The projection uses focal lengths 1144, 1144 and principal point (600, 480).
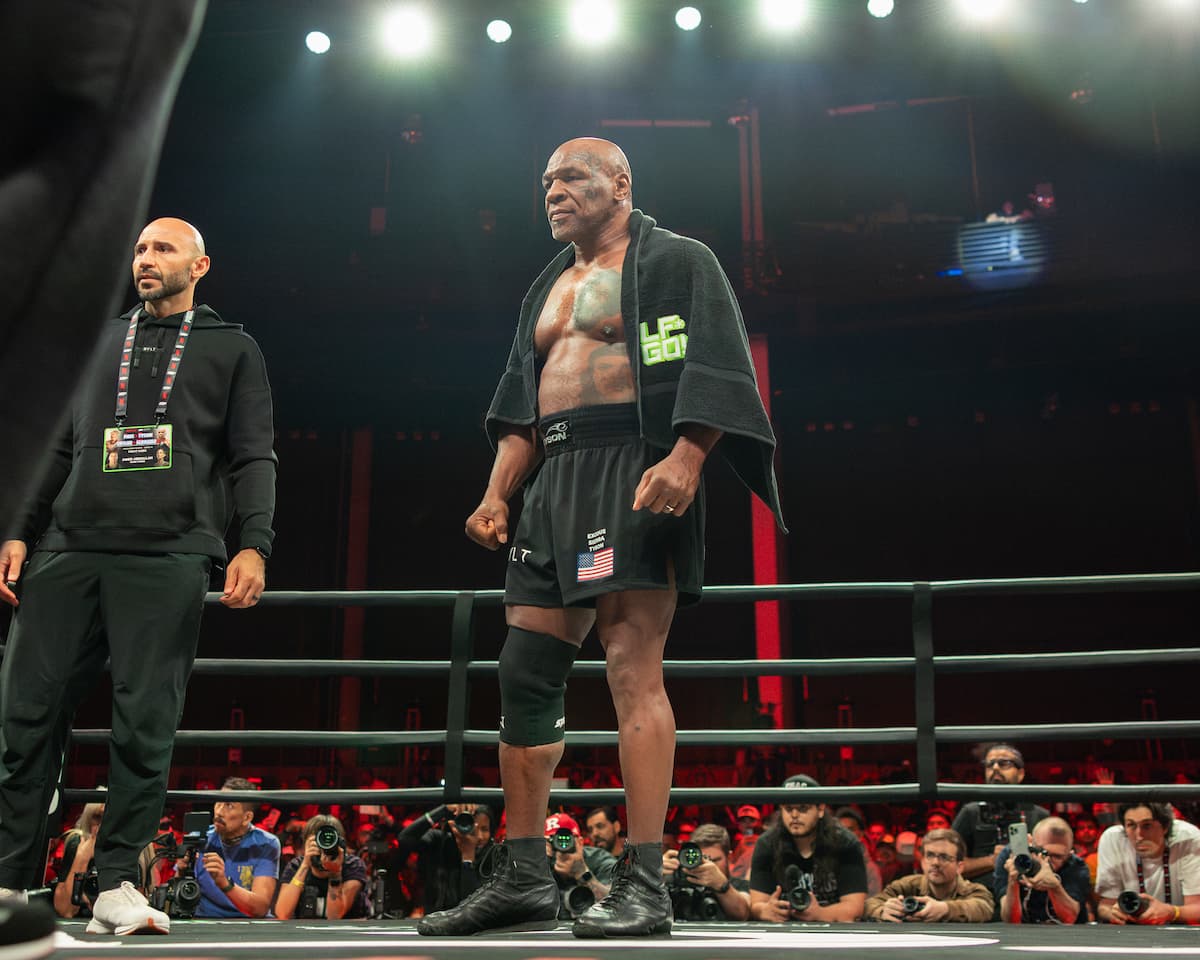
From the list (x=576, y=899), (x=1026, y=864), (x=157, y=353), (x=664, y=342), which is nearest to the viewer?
(x=664, y=342)

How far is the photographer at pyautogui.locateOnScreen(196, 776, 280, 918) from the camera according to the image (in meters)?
4.24

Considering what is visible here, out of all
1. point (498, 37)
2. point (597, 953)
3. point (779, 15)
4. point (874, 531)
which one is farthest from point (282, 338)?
point (597, 953)

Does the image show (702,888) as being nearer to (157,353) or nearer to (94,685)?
(94,685)

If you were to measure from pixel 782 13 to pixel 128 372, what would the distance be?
28.1ft

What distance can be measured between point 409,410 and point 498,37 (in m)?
→ 4.06

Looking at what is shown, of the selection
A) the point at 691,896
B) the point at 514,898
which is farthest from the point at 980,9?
the point at 514,898

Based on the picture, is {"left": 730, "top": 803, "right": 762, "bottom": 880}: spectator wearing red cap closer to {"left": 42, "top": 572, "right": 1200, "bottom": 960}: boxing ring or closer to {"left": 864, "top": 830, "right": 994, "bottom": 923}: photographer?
{"left": 864, "top": 830, "right": 994, "bottom": 923}: photographer

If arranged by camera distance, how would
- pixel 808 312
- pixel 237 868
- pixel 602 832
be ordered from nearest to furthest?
pixel 237 868, pixel 602 832, pixel 808 312

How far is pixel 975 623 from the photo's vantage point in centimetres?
1142

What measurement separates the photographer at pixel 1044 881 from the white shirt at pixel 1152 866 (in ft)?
0.55

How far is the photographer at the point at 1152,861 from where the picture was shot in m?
4.12

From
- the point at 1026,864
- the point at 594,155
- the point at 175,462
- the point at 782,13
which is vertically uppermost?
the point at 782,13

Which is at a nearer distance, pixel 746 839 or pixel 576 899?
pixel 576 899

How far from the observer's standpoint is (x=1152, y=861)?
14.1 ft
